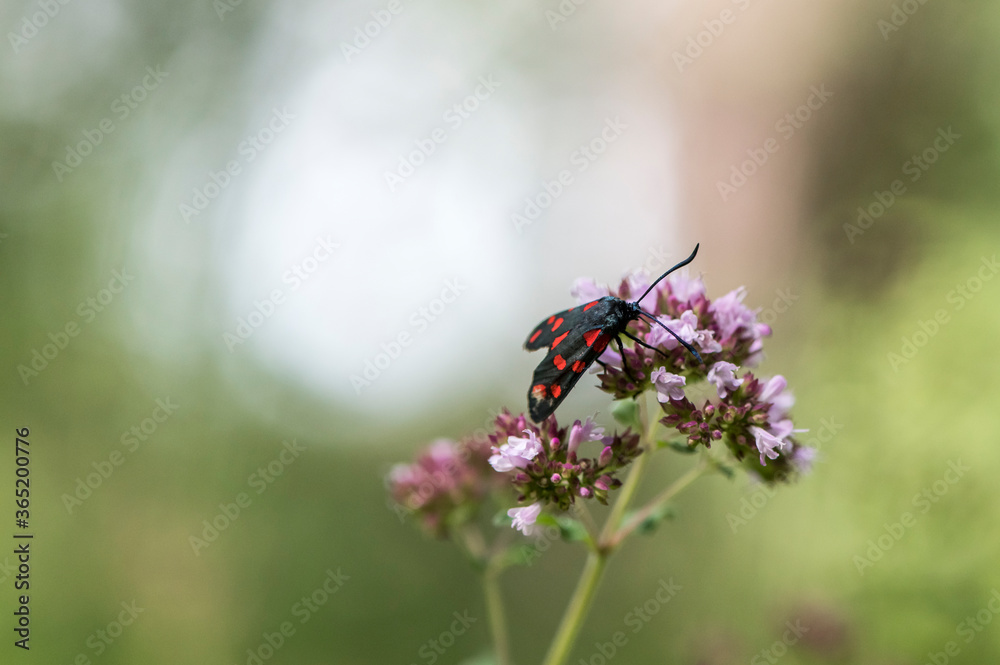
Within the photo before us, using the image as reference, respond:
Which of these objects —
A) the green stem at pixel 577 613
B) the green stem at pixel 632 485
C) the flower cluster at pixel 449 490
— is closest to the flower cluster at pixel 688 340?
the green stem at pixel 632 485

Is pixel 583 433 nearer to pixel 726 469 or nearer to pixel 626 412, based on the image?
pixel 626 412

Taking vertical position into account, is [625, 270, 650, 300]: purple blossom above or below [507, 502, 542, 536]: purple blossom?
above

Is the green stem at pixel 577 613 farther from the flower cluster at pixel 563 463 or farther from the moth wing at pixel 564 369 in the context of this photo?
the moth wing at pixel 564 369

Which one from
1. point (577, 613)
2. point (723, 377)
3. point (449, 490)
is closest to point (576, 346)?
point (723, 377)

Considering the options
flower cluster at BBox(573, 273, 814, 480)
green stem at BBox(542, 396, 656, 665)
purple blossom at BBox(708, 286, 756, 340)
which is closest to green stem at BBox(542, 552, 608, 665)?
green stem at BBox(542, 396, 656, 665)

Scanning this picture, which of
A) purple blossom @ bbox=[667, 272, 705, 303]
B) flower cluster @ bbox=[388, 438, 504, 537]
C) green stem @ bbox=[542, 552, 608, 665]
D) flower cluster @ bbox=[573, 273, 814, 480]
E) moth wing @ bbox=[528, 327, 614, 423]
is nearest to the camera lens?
moth wing @ bbox=[528, 327, 614, 423]

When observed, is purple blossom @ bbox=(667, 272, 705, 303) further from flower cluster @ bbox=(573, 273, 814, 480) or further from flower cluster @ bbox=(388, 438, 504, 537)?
flower cluster @ bbox=(388, 438, 504, 537)
